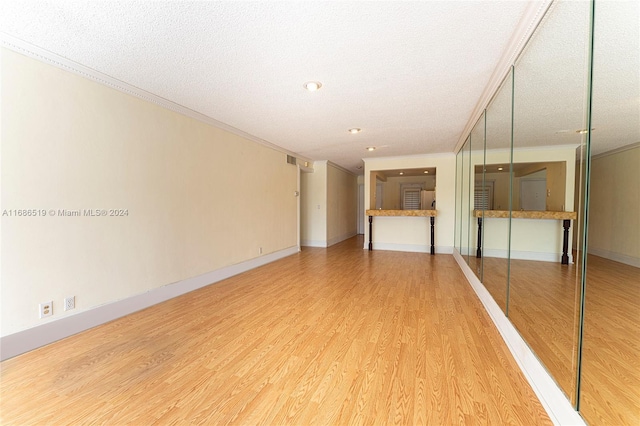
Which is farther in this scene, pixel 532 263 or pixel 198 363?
pixel 532 263

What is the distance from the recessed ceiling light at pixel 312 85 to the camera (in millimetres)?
2738

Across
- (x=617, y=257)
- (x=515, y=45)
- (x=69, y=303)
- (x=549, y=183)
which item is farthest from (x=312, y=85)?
(x=69, y=303)

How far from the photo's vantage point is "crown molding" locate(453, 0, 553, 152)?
1711 mm

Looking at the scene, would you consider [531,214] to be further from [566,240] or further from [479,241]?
[479,241]

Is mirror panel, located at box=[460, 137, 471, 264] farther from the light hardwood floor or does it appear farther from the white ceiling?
the light hardwood floor

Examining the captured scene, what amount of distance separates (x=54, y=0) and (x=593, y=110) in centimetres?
325

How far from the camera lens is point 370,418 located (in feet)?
4.69

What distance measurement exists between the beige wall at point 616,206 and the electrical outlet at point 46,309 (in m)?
3.89

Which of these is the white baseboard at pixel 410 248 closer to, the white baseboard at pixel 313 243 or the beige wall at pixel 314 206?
the white baseboard at pixel 313 243

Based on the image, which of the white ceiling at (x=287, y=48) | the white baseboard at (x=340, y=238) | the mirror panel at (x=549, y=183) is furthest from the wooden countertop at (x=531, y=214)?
the white baseboard at (x=340, y=238)

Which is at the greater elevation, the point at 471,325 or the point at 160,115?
the point at 160,115

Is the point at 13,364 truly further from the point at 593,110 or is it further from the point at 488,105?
the point at 488,105

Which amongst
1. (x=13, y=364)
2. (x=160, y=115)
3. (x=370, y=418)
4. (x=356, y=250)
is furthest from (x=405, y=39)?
(x=356, y=250)

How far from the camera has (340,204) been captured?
8484 millimetres
